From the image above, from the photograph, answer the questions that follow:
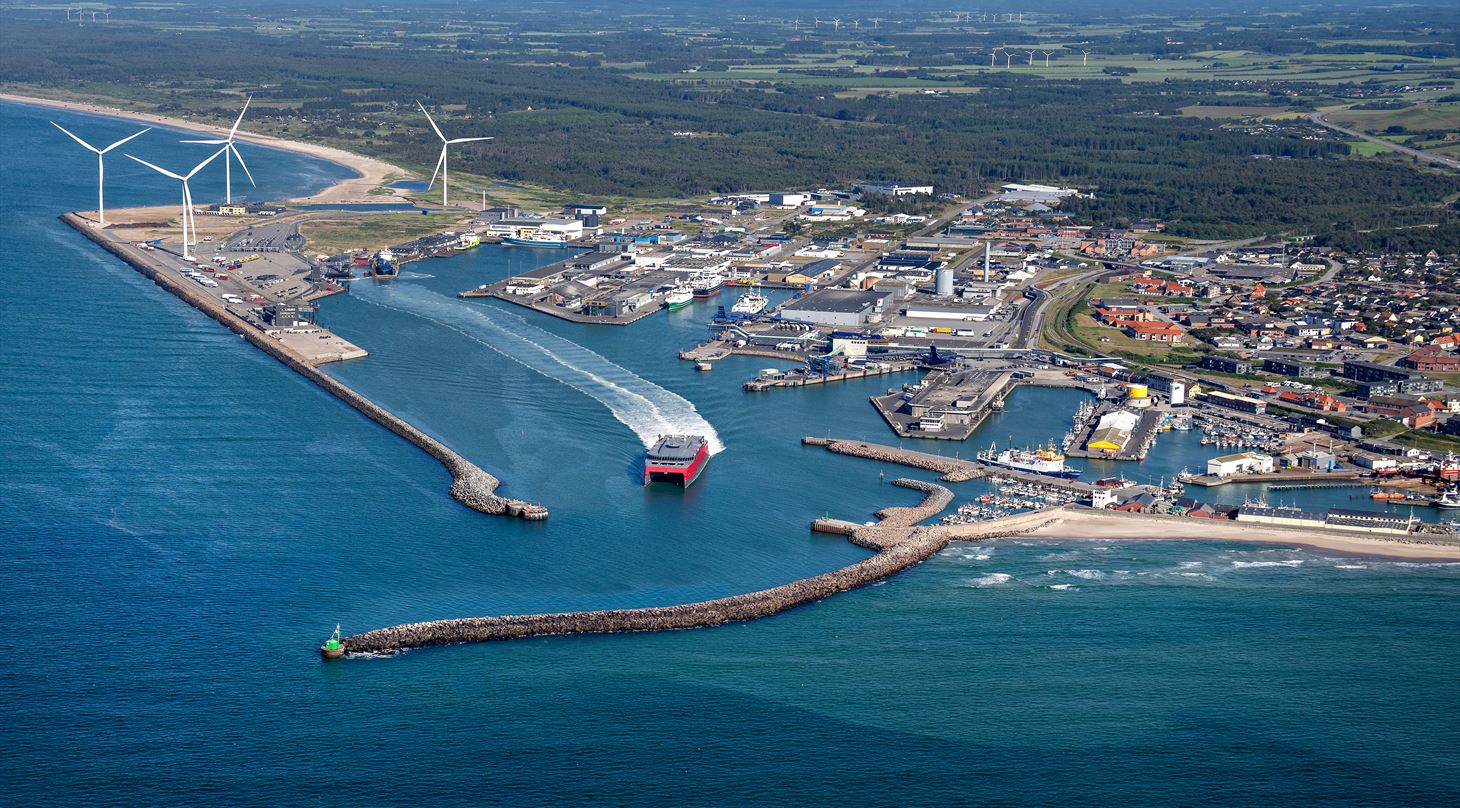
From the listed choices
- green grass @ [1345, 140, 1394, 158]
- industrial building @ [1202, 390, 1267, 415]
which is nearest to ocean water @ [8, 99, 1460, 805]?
industrial building @ [1202, 390, 1267, 415]

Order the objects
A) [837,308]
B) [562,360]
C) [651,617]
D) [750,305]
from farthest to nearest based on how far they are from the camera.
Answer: [750,305]
[837,308]
[562,360]
[651,617]

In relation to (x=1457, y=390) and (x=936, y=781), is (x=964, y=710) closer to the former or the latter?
(x=936, y=781)

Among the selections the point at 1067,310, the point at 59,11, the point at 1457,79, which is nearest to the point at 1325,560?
the point at 1067,310

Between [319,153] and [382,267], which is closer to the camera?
[382,267]

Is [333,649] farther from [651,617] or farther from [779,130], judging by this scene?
[779,130]

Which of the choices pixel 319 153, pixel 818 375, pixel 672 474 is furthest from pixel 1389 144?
pixel 672 474
